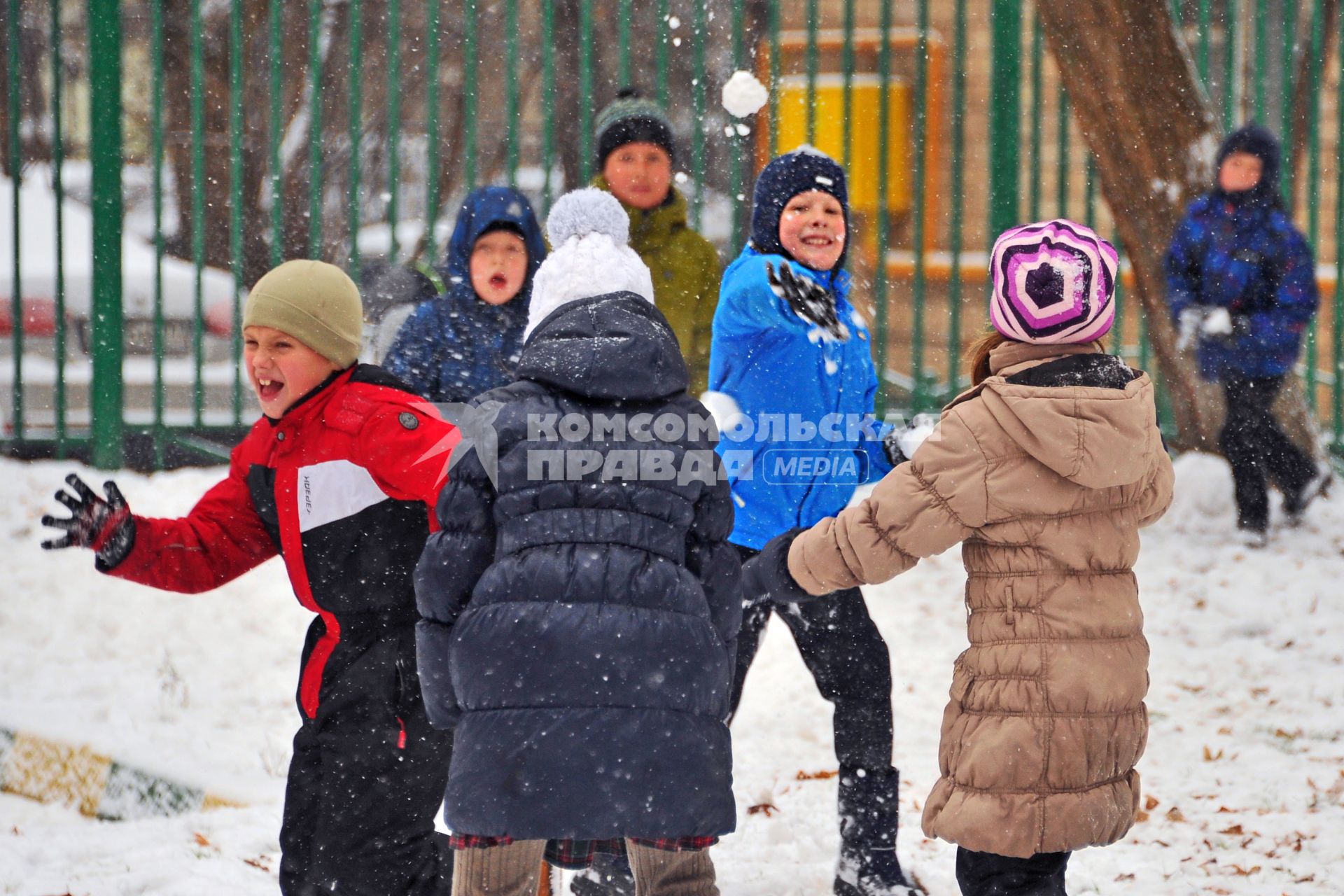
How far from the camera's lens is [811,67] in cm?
689

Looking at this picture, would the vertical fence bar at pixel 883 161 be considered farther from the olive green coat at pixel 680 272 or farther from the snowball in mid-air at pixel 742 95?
the olive green coat at pixel 680 272

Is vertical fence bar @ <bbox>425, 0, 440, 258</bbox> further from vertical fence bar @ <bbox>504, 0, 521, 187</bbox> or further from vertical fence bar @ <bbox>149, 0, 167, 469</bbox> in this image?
vertical fence bar @ <bbox>149, 0, 167, 469</bbox>

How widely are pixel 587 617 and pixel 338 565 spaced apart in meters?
0.69

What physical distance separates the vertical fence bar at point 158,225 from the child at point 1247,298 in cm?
474

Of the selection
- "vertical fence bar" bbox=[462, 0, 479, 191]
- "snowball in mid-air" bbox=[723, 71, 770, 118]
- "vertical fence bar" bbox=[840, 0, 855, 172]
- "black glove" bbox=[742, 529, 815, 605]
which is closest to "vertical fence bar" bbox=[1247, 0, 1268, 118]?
"vertical fence bar" bbox=[840, 0, 855, 172]

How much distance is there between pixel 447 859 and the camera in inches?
116

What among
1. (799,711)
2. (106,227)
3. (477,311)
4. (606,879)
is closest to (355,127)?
(106,227)

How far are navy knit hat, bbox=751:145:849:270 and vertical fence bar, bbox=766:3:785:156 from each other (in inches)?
131

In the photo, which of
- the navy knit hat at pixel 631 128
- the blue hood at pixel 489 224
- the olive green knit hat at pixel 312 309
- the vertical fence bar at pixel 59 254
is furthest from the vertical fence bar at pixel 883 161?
the olive green knit hat at pixel 312 309

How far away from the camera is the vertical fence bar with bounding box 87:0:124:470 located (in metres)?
6.90

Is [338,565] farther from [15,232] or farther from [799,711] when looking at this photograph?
[15,232]

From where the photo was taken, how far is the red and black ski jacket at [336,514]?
2.79 m

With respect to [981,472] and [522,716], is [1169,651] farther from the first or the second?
[522,716]

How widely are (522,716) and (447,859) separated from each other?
785 millimetres
